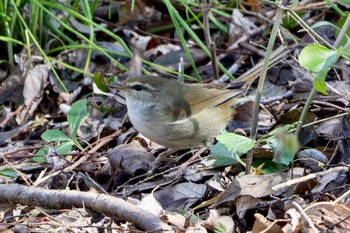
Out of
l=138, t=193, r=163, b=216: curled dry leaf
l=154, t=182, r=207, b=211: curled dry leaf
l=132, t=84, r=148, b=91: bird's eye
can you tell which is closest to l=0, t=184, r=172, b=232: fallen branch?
l=138, t=193, r=163, b=216: curled dry leaf

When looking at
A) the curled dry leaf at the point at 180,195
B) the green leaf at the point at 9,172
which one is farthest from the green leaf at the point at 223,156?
the green leaf at the point at 9,172

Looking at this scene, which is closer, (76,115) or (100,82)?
(76,115)

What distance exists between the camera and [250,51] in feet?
24.4

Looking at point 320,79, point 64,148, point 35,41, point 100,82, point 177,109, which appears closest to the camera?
point 320,79

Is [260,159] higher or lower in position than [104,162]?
higher

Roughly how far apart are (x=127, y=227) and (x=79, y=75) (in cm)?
372

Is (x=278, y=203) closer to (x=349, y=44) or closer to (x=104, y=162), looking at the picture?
(x=349, y=44)

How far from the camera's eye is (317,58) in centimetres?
422

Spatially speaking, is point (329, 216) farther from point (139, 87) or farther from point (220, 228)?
point (139, 87)

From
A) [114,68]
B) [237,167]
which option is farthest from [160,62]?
[237,167]

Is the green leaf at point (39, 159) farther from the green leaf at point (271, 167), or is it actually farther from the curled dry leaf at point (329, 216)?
the curled dry leaf at point (329, 216)

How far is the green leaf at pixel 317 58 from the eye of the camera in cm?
420

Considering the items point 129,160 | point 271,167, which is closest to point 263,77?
point 271,167

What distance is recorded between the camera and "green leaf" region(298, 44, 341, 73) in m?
4.20
